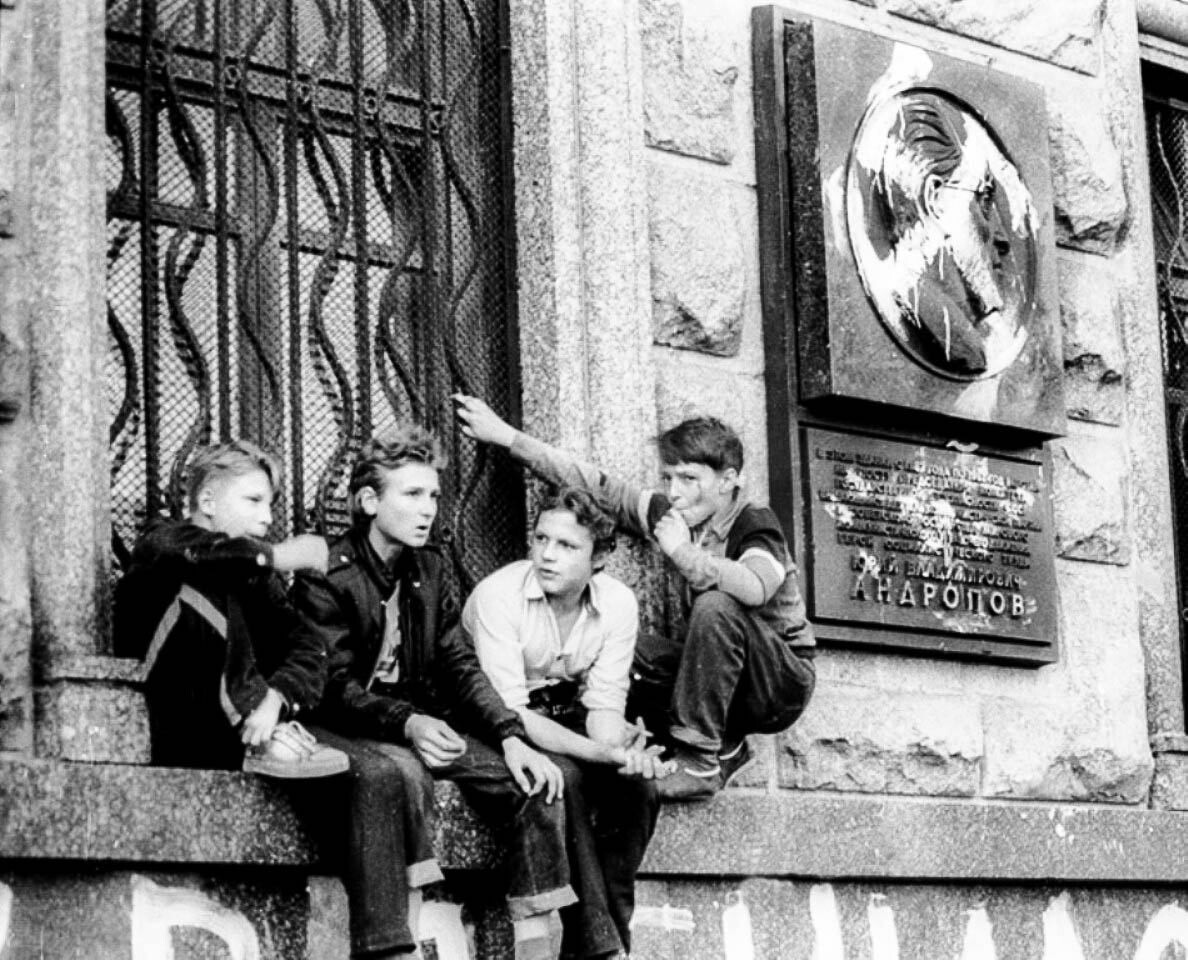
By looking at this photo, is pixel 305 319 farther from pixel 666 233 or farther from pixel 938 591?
pixel 938 591

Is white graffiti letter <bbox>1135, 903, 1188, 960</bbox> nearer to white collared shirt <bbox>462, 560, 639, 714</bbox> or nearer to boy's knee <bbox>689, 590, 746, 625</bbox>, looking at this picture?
boy's knee <bbox>689, 590, 746, 625</bbox>

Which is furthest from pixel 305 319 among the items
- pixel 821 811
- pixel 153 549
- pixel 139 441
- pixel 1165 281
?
pixel 1165 281

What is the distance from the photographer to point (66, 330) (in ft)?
24.0

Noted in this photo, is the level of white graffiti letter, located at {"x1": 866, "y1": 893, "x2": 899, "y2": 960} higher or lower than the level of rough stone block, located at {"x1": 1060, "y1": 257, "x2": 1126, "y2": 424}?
lower

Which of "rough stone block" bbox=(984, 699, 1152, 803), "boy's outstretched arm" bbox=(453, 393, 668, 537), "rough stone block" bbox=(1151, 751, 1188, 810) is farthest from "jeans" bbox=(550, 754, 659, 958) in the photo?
"rough stone block" bbox=(1151, 751, 1188, 810)

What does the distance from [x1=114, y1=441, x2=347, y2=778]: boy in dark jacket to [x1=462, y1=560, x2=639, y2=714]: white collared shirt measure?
26.7 inches

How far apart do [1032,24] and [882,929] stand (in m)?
3.21

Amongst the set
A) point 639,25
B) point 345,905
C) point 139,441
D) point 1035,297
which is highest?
point 639,25

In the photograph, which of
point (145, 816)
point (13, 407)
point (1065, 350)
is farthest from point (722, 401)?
point (145, 816)

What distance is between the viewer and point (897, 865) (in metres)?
8.66

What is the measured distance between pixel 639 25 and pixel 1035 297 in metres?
1.68

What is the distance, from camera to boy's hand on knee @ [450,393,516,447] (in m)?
8.30

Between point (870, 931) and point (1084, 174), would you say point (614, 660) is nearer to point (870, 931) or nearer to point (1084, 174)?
point (870, 931)

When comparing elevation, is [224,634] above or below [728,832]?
above
